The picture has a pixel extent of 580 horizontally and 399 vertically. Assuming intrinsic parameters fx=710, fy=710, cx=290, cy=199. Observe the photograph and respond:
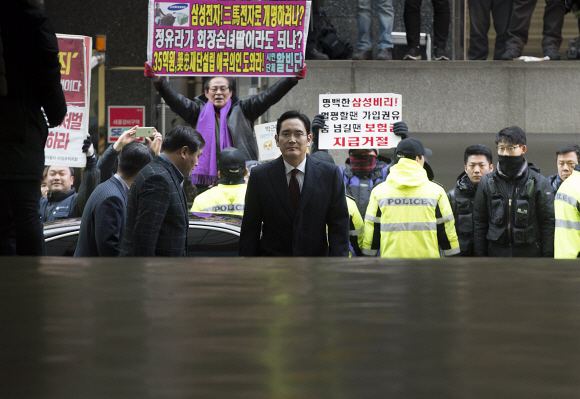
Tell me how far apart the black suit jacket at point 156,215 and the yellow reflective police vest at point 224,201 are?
4.67ft

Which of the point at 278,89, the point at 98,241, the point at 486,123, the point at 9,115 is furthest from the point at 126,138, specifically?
the point at 486,123

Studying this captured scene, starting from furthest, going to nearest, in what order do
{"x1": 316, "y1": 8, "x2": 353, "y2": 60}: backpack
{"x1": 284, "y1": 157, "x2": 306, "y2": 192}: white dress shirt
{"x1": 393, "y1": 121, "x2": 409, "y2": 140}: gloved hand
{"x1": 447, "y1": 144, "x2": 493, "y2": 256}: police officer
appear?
{"x1": 316, "y1": 8, "x2": 353, "y2": 60}: backpack < {"x1": 393, "y1": 121, "x2": 409, "y2": 140}: gloved hand < {"x1": 447, "y1": 144, "x2": 493, "y2": 256}: police officer < {"x1": 284, "y1": 157, "x2": 306, "y2": 192}: white dress shirt

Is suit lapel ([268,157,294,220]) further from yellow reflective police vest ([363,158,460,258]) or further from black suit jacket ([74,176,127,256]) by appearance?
yellow reflective police vest ([363,158,460,258])

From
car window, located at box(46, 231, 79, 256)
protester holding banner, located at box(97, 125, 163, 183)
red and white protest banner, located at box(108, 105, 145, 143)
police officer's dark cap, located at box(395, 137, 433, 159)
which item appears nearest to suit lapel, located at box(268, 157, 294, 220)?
car window, located at box(46, 231, 79, 256)

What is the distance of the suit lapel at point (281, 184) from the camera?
12.5ft

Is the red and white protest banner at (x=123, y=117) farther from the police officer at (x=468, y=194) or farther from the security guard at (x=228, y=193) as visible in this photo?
the police officer at (x=468, y=194)

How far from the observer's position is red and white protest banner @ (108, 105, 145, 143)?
395 inches

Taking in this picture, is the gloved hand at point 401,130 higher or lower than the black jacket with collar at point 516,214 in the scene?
higher

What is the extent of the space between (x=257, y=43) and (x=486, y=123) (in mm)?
4473

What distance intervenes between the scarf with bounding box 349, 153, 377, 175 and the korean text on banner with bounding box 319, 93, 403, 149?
12 cm

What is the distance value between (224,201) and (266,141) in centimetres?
169

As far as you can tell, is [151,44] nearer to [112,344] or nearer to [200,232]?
[200,232]

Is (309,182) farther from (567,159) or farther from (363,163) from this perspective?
(567,159)

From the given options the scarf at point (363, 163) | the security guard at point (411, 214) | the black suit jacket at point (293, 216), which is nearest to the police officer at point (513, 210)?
the security guard at point (411, 214)
